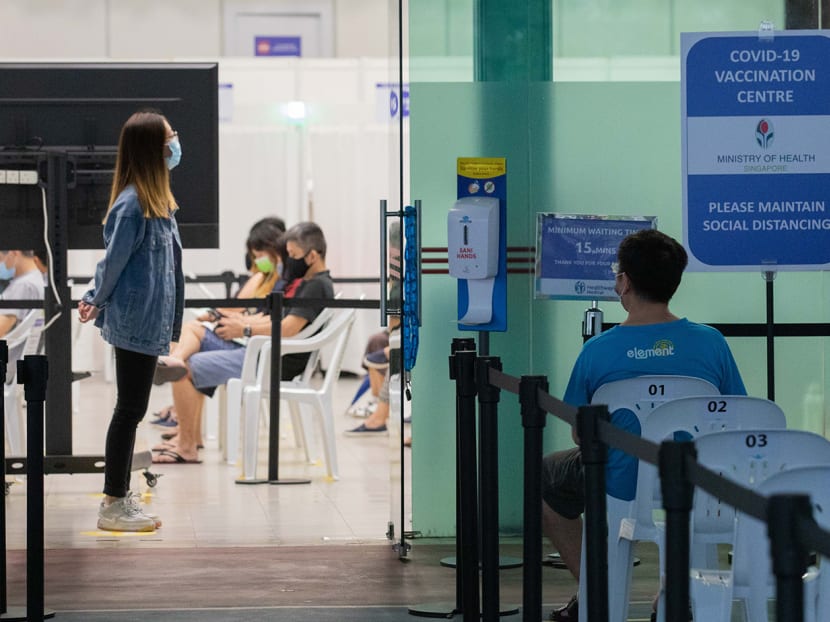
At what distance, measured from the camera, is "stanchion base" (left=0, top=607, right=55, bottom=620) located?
377 cm

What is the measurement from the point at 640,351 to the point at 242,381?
149 inches

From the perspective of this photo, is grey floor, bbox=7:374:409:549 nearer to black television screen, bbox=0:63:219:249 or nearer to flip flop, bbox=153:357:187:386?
flip flop, bbox=153:357:187:386

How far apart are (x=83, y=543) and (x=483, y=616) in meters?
2.06

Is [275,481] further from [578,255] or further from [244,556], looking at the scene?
[578,255]

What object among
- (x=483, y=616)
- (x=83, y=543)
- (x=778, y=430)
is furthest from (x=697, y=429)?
(x=83, y=543)

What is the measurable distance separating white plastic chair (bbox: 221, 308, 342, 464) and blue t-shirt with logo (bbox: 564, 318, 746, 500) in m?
3.60

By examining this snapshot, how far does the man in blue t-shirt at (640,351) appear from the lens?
3.48 metres

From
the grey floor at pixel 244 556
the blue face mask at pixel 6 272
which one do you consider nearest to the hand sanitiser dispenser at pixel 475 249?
the grey floor at pixel 244 556

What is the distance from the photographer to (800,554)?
1742 millimetres

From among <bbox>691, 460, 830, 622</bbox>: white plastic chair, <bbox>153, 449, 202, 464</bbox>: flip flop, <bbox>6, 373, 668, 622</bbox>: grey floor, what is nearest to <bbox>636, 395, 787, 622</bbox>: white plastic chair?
<bbox>691, 460, 830, 622</bbox>: white plastic chair

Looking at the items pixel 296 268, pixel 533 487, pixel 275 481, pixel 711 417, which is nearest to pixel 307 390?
pixel 275 481

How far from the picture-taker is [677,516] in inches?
85.4

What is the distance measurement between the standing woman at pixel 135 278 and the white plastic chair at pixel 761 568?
8.40 ft

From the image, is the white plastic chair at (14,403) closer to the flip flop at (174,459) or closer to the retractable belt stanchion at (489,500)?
the flip flop at (174,459)
